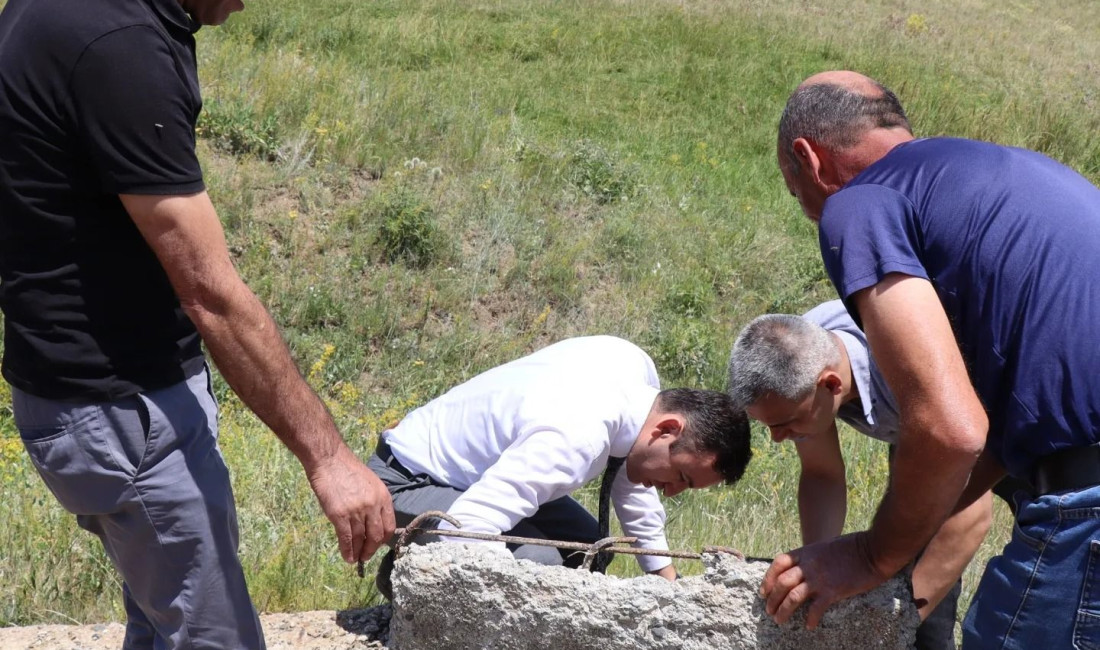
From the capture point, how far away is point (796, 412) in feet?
8.86

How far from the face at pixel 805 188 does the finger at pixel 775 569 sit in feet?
2.77

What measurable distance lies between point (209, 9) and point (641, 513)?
7.05 ft

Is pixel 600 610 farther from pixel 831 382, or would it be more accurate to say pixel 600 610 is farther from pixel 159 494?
pixel 159 494

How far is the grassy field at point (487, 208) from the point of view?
4.75 metres

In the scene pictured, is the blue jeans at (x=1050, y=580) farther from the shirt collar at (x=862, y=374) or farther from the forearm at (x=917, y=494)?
the shirt collar at (x=862, y=374)

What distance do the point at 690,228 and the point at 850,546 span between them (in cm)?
680

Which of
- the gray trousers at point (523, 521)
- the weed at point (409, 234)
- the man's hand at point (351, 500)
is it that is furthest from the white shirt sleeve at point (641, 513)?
the weed at point (409, 234)

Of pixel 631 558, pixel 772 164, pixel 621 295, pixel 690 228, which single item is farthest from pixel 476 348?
pixel 772 164

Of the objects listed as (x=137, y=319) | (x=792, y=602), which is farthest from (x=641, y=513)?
(x=137, y=319)

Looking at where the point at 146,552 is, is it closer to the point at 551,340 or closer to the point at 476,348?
the point at 476,348

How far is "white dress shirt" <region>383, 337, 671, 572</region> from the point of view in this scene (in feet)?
9.72

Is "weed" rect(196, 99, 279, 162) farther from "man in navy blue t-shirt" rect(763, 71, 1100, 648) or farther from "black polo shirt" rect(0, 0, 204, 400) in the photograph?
"man in navy blue t-shirt" rect(763, 71, 1100, 648)

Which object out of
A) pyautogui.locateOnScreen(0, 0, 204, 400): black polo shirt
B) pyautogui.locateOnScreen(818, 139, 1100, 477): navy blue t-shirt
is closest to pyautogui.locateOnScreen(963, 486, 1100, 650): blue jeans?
pyautogui.locateOnScreen(818, 139, 1100, 477): navy blue t-shirt

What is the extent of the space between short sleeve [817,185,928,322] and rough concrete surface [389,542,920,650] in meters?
0.74
